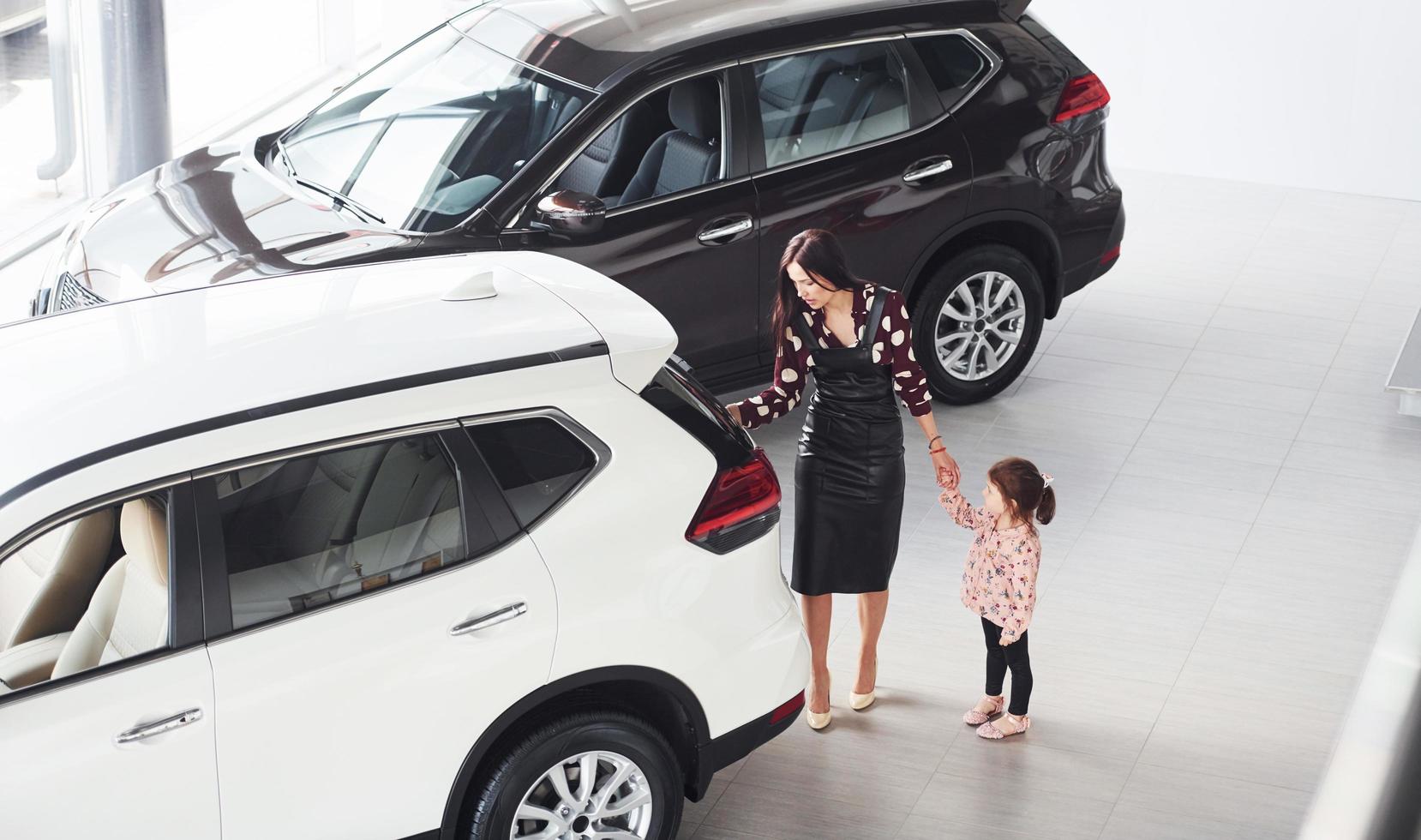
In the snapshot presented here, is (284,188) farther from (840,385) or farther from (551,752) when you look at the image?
(551,752)

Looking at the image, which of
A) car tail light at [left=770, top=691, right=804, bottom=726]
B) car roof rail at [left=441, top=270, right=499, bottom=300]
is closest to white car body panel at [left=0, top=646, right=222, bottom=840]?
car roof rail at [left=441, top=270, right=499, bottom=300]

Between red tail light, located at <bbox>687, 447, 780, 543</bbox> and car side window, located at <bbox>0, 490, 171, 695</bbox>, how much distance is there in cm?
121

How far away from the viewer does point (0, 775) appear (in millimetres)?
2818

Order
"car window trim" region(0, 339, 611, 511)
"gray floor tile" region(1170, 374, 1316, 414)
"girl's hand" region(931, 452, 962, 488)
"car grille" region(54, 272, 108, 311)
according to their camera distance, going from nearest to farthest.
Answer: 1. "car window trim" region(0, 339, 611, 511)
2. "girl's hand" region(931, 452, 962, 488)
3. "car grille" region(54, 272, 108, 311)
4. "gray floor tile" region(1170, 374, 1316, 414)

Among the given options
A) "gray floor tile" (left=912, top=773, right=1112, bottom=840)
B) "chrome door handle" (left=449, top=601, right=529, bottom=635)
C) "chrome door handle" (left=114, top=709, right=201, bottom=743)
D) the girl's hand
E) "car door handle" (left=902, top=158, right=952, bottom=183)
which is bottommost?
"gray floor tile" (left=912, top=773, right=1112, bottom=840)

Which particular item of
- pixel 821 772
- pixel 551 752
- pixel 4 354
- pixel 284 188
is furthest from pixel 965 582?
pixel 284 188

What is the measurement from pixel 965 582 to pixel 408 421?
1993mm

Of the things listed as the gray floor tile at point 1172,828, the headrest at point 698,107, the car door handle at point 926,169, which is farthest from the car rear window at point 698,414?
the car door handle at point 926,169

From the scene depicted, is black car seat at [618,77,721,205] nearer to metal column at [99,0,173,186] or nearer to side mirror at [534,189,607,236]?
side mirror at [534,189,607,236]

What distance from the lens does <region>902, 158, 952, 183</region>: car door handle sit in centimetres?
637

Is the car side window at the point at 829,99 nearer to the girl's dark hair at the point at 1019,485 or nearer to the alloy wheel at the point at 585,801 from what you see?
the girl's dark hair at the point at 1019,485

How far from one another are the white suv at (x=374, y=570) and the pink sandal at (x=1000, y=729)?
1.08m

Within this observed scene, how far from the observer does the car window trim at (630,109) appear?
219 inches

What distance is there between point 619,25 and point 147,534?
3.59 metres
